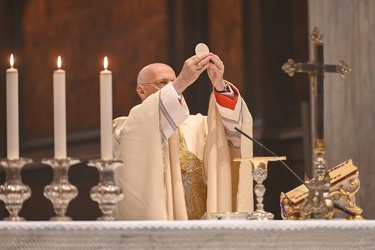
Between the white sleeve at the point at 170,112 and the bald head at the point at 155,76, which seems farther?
the bald head at the point at 155,76

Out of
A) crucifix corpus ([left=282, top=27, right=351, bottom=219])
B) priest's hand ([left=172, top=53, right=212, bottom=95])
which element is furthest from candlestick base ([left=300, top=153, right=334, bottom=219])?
priest's hand ([left=172, top=53, right=212, bottom=95])

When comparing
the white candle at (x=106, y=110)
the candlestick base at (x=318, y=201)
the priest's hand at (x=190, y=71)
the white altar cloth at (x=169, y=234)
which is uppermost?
the priest's hand at (x=190, y=71)

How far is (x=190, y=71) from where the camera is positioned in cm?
454

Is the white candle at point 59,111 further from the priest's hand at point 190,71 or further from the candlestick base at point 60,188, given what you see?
the priest's hand at point 190,71

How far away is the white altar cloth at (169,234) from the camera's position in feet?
9.50

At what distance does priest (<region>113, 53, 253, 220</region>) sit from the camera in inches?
174

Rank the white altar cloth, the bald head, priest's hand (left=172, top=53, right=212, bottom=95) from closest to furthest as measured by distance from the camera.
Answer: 1. the white altar cloth
2. priest's hand (left=172, top=53, right=212, bottom=95)
3. the bald head

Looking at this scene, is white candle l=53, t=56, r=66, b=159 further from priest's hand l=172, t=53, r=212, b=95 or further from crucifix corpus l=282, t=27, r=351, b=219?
priest's hand l=172, t=53, r=212, b=95

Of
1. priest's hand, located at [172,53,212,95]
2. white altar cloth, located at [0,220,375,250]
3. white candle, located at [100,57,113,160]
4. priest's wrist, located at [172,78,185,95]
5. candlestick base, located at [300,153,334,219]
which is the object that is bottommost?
white altar cloth, located at [0,220,375,250]

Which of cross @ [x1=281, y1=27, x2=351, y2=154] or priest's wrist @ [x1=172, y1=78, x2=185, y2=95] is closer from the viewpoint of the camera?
cross @ [x1=281, y1=27, x2=351, y2=154]

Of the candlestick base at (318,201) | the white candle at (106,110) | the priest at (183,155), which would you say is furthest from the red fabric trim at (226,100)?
the white candle at (106,110)

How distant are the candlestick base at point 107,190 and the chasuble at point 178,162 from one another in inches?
33.1

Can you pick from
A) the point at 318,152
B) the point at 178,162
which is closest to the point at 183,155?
the point at 178,162

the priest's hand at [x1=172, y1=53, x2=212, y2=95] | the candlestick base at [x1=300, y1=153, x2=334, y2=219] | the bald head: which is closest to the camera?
the candlestick base at [x1=300, y1=153, x2=334, y2=219]
